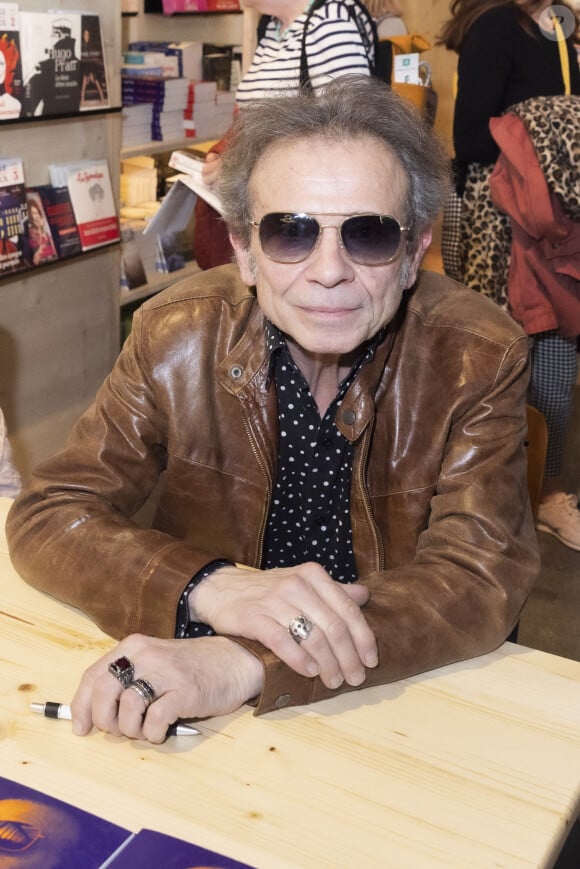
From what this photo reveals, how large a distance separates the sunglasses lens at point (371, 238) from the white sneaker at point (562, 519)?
2347mm

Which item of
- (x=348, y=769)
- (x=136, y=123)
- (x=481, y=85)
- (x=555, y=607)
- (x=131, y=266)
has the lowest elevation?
Answer: (x=555, y=607)

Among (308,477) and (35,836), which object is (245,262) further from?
(35,836)

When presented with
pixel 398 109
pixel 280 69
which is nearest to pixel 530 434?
pixel 398 109

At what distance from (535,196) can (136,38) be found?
2515mm

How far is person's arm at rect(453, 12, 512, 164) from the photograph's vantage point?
130 inches

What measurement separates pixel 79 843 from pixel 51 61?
2920mm

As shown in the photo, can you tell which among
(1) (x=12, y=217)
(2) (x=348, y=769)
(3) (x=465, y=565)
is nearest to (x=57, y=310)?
(1) (x=12, y=217)

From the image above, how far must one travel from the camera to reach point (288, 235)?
151 centimetres

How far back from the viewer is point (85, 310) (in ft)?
12.9

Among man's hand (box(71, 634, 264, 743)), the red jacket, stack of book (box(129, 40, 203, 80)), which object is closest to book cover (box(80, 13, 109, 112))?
stack of book (box(129, 40, 203, 80))

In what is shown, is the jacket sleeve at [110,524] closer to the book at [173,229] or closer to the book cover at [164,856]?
the book cover at [164,856]

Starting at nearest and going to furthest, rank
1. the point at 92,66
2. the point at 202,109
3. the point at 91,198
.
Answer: the point at 92,66
the point at 91,198
the point at 202,109

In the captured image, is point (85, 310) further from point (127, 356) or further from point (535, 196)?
point (127, 356)

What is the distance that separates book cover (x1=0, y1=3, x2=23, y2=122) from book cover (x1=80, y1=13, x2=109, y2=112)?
37 centimetres
